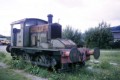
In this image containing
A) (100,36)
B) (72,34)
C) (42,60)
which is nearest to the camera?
(42,60)

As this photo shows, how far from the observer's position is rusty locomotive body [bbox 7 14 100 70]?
9695 mm

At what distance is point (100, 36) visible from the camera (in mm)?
29000

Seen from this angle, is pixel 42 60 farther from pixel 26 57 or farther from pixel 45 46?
pixel 26 57

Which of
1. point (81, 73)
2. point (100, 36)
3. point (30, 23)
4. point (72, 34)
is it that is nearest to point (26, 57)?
point (30, 23)

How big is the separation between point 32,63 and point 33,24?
8.70 ft

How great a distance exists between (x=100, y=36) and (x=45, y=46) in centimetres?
1882

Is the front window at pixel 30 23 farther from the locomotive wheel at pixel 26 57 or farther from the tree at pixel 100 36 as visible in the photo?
the tree at pixel 100 36

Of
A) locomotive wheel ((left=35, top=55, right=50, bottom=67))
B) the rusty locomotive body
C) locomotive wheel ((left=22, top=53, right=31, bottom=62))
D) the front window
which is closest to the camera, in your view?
the rusty locomotive body

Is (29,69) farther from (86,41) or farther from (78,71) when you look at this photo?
(86,41)

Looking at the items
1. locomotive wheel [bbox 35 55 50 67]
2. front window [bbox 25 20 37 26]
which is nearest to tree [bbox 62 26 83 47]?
front window [bbox 25 20 37 26]

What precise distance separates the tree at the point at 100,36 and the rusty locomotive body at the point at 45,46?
17055mm

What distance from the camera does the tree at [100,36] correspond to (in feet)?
95.1

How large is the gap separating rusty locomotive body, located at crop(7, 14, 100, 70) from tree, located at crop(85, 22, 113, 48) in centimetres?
1705

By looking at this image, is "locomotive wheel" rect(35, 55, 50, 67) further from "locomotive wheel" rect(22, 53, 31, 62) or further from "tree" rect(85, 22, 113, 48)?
"tree" rect(85, 22, 113, 48)
